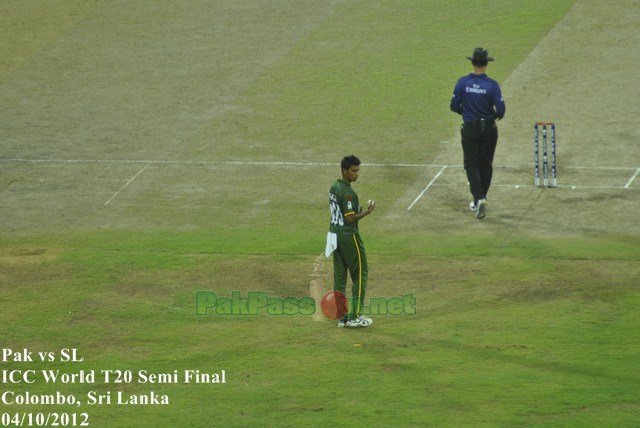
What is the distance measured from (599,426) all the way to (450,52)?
63.1 ft

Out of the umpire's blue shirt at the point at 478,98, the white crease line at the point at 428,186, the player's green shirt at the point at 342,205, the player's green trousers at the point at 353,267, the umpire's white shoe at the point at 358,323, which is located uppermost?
the umpire's blue shirt at the point at 478,98

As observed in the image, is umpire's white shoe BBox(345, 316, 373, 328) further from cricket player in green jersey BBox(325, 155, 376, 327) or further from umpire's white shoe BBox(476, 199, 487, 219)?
umpire's white shoe BBox(476, 199, 487, 219)

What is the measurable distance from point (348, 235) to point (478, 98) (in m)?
6.14

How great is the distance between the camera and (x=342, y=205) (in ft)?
54.0

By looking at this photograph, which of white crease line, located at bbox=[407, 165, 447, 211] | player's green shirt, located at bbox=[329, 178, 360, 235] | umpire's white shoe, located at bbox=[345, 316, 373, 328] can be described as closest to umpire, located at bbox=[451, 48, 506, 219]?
white crease line, located at bbox=[407, 165, 447, 211]

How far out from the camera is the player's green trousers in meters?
16.5

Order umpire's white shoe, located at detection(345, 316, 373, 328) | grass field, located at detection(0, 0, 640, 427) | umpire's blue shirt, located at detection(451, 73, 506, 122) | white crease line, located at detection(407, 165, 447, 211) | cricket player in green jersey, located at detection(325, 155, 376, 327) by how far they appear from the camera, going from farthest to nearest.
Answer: white crease line, located at detection(407, 165, 447, 211) < umpire's blue shirt, located at detection(451, 73, 506, 122) < umpire's white shoe, located at detection(345, 316, 373, 328) < cricket player in green jersey, located at detection(325, 155, 376, 327) < grass field, located at detection(0, 0, 640, 427)

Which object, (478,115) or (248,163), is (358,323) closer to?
(478,115)

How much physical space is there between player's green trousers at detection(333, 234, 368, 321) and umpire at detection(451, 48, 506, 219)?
18.5ft

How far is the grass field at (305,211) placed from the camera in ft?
48.9

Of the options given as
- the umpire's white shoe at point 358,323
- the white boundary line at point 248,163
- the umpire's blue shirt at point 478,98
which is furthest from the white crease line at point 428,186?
the umpire's white shoe at point 358,323

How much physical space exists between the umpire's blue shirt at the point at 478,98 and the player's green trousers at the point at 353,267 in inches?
233

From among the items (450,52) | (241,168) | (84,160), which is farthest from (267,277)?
(450,52)

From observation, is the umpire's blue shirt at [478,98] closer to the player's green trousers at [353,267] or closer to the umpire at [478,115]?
the umpire at [478,115]
